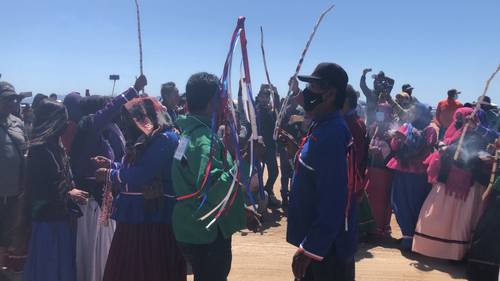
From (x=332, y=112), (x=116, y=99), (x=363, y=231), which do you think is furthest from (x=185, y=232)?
(x=363, y=231)

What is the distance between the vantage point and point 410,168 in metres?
6.05

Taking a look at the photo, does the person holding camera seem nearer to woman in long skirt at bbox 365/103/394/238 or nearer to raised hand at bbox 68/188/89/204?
woman in long skirt at bbox 365/103/394/238

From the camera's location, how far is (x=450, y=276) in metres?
5.22

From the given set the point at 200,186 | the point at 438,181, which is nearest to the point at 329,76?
the point at 200,186

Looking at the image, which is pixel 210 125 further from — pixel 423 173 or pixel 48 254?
pixel 423 173

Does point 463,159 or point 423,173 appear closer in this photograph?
point 463,159

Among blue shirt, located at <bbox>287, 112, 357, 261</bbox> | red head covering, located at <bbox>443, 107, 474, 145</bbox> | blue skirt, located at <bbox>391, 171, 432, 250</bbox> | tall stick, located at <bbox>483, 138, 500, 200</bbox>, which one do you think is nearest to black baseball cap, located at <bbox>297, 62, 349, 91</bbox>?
blue shirt, located at <bbox>287, 112, 357, 261</bbox>

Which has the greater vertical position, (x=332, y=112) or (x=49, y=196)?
(x=332, y=112)

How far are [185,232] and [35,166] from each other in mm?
1537

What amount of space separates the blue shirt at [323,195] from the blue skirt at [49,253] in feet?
6.97

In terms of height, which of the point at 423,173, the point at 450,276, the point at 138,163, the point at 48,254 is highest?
the point at 138,163

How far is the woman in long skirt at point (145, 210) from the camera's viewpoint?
10.1 ft

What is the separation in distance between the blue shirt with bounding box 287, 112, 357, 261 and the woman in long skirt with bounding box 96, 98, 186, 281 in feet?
3.45

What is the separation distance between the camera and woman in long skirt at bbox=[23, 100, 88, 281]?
3.46m
